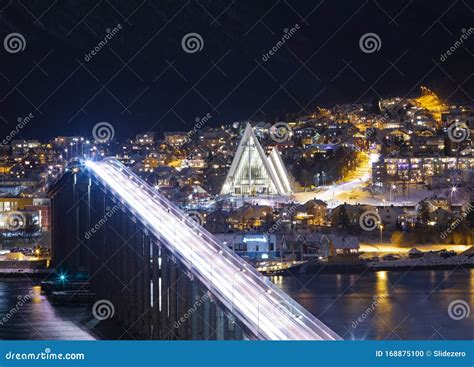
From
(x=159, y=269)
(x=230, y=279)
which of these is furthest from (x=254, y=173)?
(x=230, y=279)

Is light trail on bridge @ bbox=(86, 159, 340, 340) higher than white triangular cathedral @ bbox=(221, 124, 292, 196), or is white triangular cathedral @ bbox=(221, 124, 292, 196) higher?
white triangular cathedral @ bbox=(221, 124, 292, 196)

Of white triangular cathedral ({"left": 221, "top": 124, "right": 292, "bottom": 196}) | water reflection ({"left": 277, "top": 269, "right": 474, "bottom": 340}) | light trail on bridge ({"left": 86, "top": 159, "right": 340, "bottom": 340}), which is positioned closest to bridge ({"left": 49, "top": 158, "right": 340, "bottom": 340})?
light trail on bridge ({"left": 86, "top": 159, "right": 340, "bottom": 340})

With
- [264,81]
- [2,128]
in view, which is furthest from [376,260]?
[264,81]

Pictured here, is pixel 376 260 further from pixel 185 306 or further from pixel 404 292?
pixel 185 306

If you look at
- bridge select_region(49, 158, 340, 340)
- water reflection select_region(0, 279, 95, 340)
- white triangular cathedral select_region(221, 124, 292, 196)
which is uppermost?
white triangular cathedral select_region(221, 124, 292, 196)

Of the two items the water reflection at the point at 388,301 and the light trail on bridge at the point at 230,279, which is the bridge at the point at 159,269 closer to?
the light trail on bridge at the point at 230,279

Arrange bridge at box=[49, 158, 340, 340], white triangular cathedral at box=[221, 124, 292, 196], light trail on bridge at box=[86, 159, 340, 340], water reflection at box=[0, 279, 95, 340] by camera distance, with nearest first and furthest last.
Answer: light trail on bridge at box=[86, 159, 340, 340] → bridge at box=[49, 158, 340, 340] → water reflection at box=[0, 279, 95, 340] → white triangular cathedral at box=[221, 124, 292, 196]

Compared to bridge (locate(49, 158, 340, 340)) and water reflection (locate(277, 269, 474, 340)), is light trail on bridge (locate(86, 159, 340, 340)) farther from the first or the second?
water reflection (locate(277, 269, 474, 340))

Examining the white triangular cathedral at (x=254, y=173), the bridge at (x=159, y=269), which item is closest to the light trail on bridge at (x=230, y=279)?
the bridge at (x=159, y=269)
